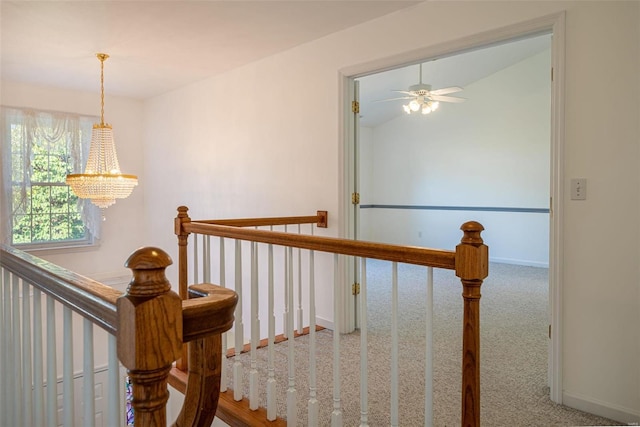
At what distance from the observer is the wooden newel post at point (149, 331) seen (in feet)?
2.00

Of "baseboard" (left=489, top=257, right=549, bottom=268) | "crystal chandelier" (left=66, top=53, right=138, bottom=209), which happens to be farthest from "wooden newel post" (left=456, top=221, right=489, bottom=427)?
"baseboard" (left=489, top=257, right=549, bottom=268)

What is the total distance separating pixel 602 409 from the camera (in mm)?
2014

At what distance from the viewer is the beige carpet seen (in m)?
2.02

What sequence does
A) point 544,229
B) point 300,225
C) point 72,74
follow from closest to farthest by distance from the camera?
point 300,225 < point 72,74 < point 544,229

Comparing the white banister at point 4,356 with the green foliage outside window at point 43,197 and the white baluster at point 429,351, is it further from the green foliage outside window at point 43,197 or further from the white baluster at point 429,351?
the green foliage outside window at point 43,197

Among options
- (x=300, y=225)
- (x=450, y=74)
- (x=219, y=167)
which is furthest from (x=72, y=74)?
(x=450, y=74)

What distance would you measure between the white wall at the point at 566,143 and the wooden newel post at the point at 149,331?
211 centimetres

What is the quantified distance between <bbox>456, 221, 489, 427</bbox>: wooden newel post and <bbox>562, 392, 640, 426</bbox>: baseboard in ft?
4.02

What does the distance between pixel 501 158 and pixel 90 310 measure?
22.2 ft

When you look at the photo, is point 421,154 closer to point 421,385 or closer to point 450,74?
point 450,74

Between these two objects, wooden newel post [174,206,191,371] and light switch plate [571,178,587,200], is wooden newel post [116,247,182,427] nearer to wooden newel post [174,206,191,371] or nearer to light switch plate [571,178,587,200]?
wooden newel post [174,206,191,371]

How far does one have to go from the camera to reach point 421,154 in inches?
305

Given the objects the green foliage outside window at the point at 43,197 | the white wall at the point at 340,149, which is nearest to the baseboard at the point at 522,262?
the white wall at the point at 340,149

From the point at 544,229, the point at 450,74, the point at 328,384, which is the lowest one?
the point at 328,384
